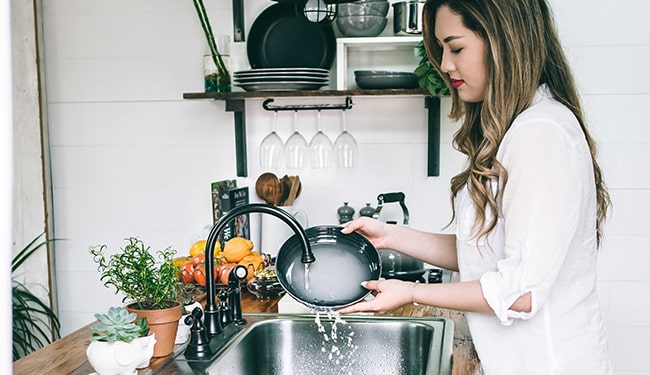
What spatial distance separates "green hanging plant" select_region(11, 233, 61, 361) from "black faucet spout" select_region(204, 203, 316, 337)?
1.52m

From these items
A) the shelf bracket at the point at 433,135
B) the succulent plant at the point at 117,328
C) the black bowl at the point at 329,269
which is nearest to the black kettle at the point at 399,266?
the shelf bracket at the point at 433,135

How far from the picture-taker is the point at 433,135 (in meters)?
2.64

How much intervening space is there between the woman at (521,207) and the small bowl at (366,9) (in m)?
1.03

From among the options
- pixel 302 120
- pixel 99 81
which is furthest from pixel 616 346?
pixel 99 81

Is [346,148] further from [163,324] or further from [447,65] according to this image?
[163,324]

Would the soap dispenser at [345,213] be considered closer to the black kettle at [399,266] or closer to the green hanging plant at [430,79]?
the black kettle at [399,266]

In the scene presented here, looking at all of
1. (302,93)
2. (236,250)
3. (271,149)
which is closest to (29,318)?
(236,250)

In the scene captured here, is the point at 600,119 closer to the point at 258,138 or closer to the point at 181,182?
the point at 258,138

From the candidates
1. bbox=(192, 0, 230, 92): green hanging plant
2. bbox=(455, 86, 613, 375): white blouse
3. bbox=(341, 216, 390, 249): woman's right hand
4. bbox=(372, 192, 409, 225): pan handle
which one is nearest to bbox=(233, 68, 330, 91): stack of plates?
bbox=(192, 0, 230, 92): green hanging plant

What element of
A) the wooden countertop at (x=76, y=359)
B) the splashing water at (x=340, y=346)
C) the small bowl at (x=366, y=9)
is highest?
the small bowl at (x=366, y=9)

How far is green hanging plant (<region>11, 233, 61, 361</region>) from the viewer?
9.25ft

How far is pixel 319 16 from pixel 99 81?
4.44 ft

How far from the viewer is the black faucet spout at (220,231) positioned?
1.42 metres

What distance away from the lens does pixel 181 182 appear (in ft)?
9.40
